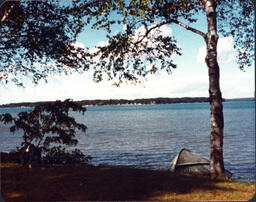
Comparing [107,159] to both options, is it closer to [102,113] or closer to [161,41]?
[161,41]

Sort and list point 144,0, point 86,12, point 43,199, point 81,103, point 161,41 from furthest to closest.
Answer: point 161,41 → point 81,103 → point 86,12 → point 144,0 → point 43,199

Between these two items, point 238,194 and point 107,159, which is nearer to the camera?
point 238,194

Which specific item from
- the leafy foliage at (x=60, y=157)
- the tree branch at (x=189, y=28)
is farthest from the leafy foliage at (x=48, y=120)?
the tree branch at (x=189, y=28)

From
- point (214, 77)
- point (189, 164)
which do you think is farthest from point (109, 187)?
point (189, 164)

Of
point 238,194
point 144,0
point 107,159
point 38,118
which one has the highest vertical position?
point 144,0

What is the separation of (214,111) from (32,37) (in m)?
9.38

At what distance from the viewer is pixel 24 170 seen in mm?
10344

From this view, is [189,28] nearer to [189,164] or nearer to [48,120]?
[48,120]

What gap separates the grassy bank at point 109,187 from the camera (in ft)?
24.6

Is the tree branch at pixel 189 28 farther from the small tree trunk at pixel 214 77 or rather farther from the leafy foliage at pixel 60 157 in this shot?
the leafy foliage at pixel 60 157

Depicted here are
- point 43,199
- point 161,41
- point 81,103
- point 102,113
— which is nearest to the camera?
point 43,199

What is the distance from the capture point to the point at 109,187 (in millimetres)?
8211

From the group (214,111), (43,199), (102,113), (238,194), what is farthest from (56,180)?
(102,113)

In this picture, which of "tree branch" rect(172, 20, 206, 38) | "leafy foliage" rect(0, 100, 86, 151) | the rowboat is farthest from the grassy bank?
the rowboat
